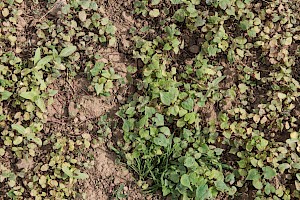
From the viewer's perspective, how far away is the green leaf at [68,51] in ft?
13.0

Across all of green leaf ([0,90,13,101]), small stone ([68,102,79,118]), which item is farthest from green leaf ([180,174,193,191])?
green leaf ([0,90,13,101])

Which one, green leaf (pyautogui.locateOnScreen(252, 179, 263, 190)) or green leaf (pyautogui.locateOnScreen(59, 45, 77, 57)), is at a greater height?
green leaf (pyautogui.locateOnScreen(59, 45, 77, 57))

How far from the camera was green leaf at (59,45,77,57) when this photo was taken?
3960 mm

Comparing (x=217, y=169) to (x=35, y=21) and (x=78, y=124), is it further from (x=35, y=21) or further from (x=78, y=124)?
(x=35, y=21)

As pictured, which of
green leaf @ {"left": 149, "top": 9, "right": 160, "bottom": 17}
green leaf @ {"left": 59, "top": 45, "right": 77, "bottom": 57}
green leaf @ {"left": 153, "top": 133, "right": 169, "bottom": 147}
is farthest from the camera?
green leaf @ {"left": 149, "top": 9, "right": 160, "bottom": 17}

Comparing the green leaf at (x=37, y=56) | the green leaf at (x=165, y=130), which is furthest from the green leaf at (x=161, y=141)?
the green leaf at (x=37, y=56)

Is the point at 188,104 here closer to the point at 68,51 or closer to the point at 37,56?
the point at 68,51

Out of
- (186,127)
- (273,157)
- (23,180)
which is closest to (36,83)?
(23,180)

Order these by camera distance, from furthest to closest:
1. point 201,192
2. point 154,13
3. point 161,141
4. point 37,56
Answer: point 154,13 → point 37,56 → point 161,141 → point 201,192

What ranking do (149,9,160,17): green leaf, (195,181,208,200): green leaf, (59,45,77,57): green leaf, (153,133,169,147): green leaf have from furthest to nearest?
1. (149,9,160,17): green leaf
2. (59,45,77,57): green leaf
3. (153,133,169,147): green leaf
4. (195,181,208,200): green leaf

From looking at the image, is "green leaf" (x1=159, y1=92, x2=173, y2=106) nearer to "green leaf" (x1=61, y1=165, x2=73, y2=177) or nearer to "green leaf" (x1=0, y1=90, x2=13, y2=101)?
"green leaf" (x1=61, y1=165, x2=73, y2=177)

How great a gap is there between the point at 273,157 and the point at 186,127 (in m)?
0.60

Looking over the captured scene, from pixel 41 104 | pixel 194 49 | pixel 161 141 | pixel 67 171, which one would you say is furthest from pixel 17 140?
pixel 194 49

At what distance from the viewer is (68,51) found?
3971 millimetres
